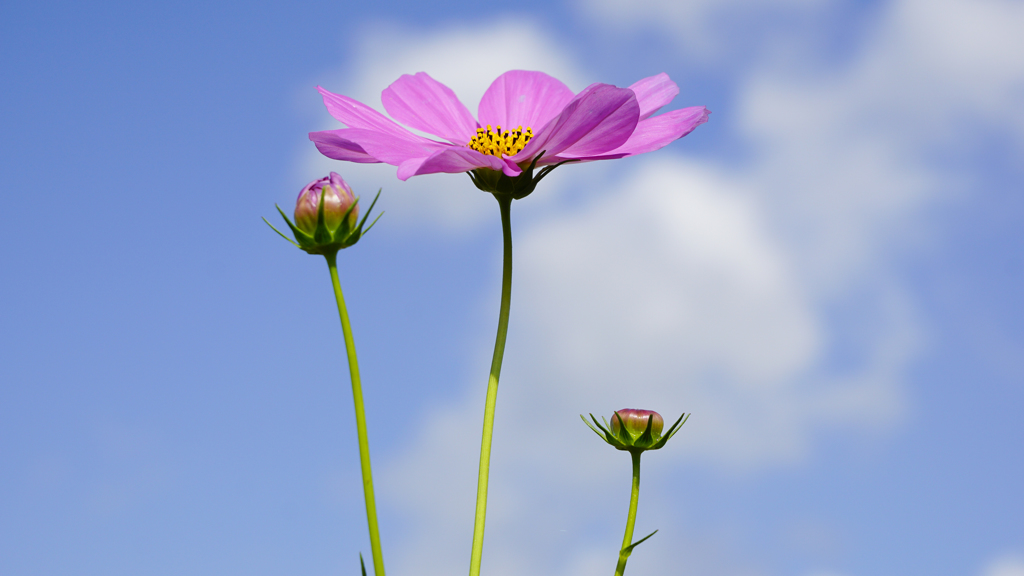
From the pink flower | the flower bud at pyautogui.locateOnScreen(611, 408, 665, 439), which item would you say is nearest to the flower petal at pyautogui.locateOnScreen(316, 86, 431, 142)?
the pink flower

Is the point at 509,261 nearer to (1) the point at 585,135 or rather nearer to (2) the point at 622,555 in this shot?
(1) the point at 585,135

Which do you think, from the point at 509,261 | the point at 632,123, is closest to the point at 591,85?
the point at 632,123

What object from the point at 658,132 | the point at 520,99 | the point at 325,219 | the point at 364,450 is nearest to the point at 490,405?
the point at 364,450

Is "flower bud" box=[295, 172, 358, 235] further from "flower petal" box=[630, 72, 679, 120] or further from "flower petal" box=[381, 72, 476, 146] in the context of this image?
"flower petal" box=[630, 72, 679, 120]

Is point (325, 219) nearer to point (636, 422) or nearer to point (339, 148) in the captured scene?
point (339, 148)

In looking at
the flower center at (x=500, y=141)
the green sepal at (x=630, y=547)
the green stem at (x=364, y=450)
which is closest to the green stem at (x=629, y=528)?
the green sepal at (x=630, y=547)

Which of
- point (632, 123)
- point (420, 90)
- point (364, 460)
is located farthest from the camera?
point (420, 90)

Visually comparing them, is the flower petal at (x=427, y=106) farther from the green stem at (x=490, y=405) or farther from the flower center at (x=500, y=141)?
the green stem at (x=490, y=405)
